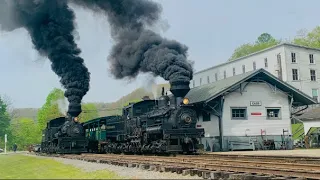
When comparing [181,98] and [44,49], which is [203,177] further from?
[44,49]

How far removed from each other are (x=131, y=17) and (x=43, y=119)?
38681mm

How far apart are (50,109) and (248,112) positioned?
41437 millimetres

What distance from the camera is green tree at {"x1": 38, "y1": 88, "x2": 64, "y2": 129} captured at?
6253 centimetres

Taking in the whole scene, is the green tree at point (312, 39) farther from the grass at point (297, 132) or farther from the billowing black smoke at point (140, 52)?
the billowing black smoke at point (140, 52)

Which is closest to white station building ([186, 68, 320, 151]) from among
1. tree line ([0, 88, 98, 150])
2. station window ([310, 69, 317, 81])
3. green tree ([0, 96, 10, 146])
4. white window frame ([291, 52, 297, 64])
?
white window frame ([291, 52, 297, 64])

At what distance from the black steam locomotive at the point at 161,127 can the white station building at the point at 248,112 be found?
639 centimetres

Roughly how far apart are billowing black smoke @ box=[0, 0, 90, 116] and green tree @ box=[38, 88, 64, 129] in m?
31.5

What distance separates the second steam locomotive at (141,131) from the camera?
816 inches

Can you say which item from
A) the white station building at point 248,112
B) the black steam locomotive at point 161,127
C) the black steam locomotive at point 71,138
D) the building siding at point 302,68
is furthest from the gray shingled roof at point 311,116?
the black steam locomotive at point 71,138

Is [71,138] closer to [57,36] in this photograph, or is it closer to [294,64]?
[57,36]

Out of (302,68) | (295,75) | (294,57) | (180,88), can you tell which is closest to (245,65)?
(294,57)

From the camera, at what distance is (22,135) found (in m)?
85.4

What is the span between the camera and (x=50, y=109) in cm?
6344

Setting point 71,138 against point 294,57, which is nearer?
point 71,138
